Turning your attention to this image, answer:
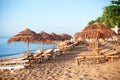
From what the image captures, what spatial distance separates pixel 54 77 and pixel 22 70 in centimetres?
232

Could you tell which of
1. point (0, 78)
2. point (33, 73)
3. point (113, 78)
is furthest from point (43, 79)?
point (113, 78)

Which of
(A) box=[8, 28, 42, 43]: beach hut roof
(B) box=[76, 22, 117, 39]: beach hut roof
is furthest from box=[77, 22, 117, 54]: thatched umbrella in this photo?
(A) box=[8, 28, 42, 43]: beach hut roof

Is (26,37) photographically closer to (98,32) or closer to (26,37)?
(26,37)

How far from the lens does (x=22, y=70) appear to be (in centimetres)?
1013

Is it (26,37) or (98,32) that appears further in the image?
(26,37)

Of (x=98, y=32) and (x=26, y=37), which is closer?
(x=98, y=32)

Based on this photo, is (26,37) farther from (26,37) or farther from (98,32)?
(98,32)

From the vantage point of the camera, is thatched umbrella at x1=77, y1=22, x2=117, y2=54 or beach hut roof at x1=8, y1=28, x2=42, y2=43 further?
beach hut roof at x1=8, y1=28, x2=42, y2=43

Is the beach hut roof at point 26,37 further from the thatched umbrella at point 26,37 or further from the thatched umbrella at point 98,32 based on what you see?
the thatched umbrella at point 98,32

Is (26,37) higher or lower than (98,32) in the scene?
lower

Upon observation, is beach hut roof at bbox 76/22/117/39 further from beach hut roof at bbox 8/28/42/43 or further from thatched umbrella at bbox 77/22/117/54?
beach hut roof at bbox 8/28/42/43

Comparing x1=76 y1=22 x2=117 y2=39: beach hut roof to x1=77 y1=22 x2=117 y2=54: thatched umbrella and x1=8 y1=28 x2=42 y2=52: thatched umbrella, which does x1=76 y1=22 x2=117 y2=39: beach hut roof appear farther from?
x1=8 y1=28 x2=42 y2=52: thatched umbrella

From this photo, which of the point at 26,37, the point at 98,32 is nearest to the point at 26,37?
the point at 26,37

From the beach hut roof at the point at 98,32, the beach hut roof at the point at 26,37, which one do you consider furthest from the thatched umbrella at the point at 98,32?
the beach hut roof at the point at 26,37
